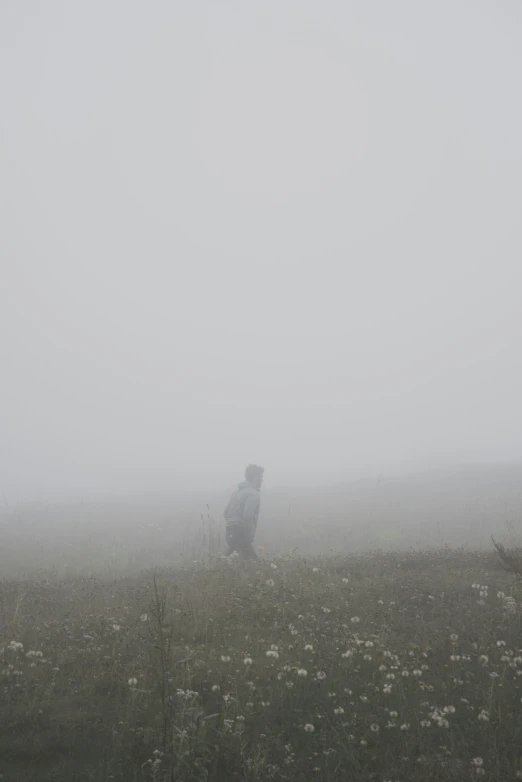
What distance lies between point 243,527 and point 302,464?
62316 millimetres

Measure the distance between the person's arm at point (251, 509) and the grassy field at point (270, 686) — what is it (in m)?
7.45

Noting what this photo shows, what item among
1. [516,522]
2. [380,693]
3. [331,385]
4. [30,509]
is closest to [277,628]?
[380,693]

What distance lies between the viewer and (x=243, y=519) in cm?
1630

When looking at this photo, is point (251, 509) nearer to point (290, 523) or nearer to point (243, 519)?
point (243, 519)

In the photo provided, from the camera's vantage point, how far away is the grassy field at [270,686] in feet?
13.6

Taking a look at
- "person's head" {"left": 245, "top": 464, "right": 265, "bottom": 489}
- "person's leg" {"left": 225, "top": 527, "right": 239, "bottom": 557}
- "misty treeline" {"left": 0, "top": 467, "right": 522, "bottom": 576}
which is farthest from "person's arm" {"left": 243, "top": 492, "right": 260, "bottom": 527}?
"misty treeline" {"left": 0, "top": 467, "right": 522, "bottom": 576}

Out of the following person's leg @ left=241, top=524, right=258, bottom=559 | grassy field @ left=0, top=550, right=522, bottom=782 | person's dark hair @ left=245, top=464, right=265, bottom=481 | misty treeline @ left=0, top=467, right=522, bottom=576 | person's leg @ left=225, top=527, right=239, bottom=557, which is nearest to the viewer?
grassy field @ left=0, top=550, right=522, bottom=782

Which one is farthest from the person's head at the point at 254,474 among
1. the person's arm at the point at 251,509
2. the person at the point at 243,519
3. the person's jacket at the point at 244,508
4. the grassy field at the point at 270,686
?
the grassy field at the point at 270,686

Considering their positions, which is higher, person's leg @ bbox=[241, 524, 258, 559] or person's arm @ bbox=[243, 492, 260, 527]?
person's arm @ bbox=[243, 492, 260, 527]

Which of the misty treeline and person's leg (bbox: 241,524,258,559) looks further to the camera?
the misty treeline

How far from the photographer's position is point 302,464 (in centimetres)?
7762

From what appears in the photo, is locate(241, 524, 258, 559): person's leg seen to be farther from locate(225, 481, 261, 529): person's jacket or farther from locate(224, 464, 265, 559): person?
locate(225, 481, 261, 529): person's jacket

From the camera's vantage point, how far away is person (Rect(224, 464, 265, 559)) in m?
16.0

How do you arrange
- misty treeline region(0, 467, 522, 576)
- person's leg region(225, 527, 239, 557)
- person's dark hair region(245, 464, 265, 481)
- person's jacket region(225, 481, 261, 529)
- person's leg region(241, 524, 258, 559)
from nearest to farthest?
person's leg region(241, 524, 258, 559) → person's leg region(225, 527, 239, 557) → person's jacket region(225, 481, 261, 529) → person's dark hair region(245, 464, 265, 481) → misty treeline region(0, 467, 522, 576)
